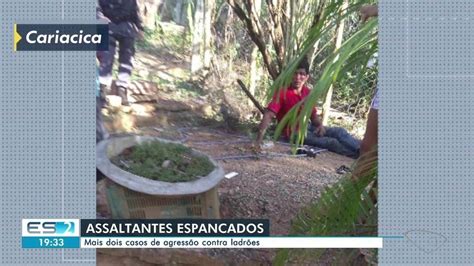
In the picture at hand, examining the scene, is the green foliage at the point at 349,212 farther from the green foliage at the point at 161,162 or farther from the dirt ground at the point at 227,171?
the green foliage at the point at 161,162

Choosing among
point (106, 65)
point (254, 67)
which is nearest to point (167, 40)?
point (106, 65)

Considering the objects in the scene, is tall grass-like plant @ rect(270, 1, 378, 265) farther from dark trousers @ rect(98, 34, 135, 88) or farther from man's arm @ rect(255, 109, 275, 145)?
dark trousers @ rect(98, 34, 135, 88)

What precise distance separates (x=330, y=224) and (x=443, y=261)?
481 millimetres

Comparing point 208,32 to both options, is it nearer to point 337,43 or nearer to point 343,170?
point 337,43

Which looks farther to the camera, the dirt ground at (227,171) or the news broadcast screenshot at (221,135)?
the dirt ground at (227,171)

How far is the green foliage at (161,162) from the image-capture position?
10.8 ft

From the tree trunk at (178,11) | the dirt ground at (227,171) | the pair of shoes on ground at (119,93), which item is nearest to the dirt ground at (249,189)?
the dirt ground at (227,171)

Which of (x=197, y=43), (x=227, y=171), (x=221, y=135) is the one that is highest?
(x=197, y=43)

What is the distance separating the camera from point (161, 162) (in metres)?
3.32

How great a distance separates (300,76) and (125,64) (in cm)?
73

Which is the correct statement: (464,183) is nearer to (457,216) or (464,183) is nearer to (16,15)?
(457,216)

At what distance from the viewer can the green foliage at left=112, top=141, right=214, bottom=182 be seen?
130 inches

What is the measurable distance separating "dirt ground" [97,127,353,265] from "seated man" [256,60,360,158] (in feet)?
0.16

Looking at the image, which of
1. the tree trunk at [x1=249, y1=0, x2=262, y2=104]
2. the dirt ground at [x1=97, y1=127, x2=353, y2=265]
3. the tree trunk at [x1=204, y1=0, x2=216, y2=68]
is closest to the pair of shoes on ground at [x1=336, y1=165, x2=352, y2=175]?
the dirt ground at [x1=97, y1=127, x2=353, y2=265]
